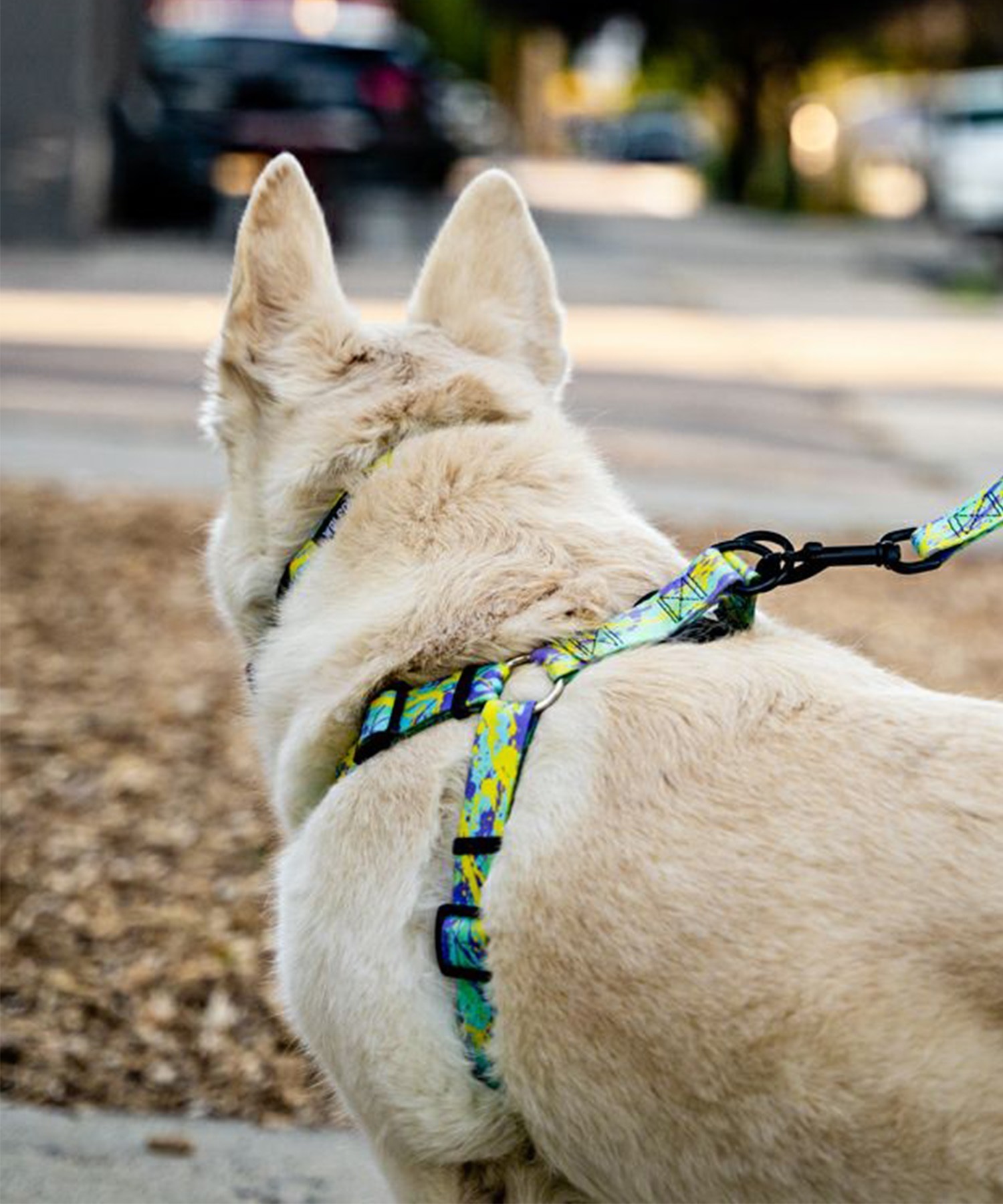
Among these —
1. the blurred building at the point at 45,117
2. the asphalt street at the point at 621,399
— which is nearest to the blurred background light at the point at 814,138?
the asphalt street at the point at 621,399

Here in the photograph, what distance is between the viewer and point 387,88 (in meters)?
23.6

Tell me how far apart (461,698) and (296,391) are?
0.64 m

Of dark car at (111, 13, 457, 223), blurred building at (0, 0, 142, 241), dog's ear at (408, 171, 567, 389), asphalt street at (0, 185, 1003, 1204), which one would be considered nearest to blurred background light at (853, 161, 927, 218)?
dark car at (111, 13, 457, 223)

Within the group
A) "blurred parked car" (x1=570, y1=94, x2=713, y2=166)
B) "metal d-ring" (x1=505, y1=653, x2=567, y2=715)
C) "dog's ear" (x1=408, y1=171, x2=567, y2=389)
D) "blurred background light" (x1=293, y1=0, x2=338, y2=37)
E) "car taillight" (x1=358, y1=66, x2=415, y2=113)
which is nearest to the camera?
"metal d-ring" (x1=505, y1=653, x2=567, y2=715)

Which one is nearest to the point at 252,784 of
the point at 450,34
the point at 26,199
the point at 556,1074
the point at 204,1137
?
the point at 204,1137

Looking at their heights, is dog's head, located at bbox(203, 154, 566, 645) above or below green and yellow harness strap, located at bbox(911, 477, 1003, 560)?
above

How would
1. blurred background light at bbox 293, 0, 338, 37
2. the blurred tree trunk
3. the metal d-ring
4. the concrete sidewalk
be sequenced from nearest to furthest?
the metal d-ring < the concrete sidewalk < blurred background light at bbox 293, 0, 338, 37 < the blurred tree trunk

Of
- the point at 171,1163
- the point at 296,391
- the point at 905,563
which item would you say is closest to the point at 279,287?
the point at 296,391

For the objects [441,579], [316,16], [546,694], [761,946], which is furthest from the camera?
[316,16]

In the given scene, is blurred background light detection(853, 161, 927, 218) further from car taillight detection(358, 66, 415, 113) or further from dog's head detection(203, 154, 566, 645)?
dog's head detection(203, 154, 566, 645)

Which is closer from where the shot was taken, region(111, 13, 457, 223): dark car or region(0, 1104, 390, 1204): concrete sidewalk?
region(0, 1104, 390, 1204): concrete sidewalk

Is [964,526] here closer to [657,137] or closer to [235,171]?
[235,171]

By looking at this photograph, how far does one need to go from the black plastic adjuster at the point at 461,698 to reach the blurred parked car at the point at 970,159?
A: 879 inches

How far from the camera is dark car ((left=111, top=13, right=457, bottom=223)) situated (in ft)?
69.9
